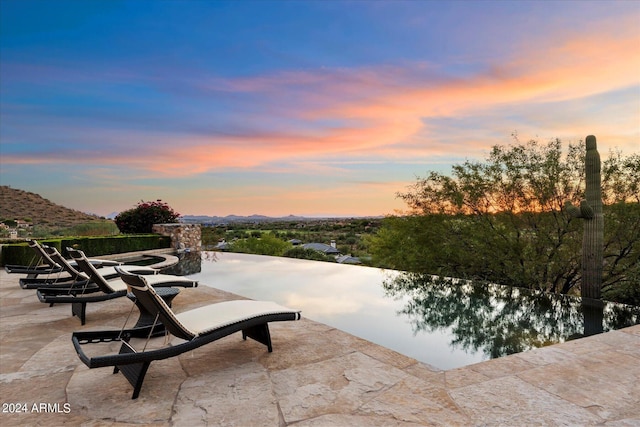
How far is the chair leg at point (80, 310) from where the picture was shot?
15.2 ft

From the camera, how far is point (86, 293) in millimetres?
5352

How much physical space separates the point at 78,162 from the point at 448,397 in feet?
62.3

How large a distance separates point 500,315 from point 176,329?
4.76m

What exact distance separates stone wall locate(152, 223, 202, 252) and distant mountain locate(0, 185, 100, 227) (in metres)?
30.4

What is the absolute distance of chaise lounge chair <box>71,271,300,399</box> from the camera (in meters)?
2.71

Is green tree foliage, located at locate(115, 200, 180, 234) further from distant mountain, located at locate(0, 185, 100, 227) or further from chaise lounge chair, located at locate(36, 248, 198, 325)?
distant mountain, located at locate(0, 185, 100, 227)

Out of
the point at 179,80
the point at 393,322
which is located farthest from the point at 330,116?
the point at 393,322

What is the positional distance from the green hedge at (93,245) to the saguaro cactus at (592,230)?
37.7 ft

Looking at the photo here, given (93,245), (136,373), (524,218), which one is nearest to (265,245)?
(93,245)

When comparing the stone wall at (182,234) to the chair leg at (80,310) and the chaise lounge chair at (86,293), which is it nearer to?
the chaise lounge chair at (86,293)

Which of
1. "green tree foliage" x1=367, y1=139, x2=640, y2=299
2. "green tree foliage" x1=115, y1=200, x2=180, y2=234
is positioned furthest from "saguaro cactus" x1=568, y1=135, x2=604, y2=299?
"green tree foliage" x1=115, y1=200, x2=180, y2=234

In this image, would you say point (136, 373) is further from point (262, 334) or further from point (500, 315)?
point (500, 315)

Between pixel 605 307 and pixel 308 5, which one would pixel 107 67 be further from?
pixel 605 307

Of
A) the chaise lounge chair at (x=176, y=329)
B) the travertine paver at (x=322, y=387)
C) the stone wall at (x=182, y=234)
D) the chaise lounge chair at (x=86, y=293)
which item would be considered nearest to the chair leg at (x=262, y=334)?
the chaise lounge chair at (x=176, y=329)
